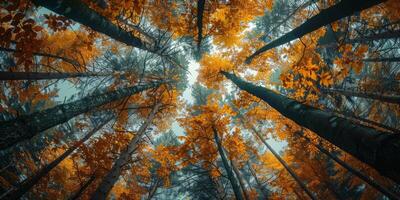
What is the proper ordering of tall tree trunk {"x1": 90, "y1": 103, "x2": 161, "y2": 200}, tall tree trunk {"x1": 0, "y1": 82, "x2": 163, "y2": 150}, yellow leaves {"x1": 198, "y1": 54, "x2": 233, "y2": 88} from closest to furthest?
tall tree trunk {"x1": 0, "y1": 82, "x2": 163, "y2": 150}
tall tree trunk {"x1": 90, "y1": 103, "x2": 161, "y2": 200}
yellow leaves {"x1": 198, "y1": 54, "x2": 233, "y2": 88}

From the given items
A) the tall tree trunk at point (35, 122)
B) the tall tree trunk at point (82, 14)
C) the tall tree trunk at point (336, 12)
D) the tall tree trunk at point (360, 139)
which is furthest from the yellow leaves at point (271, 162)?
the tall tree trunk at point (82, 14)

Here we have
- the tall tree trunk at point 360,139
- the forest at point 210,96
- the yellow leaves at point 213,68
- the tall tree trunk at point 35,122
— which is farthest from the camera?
the yellow leaves at point 213,68

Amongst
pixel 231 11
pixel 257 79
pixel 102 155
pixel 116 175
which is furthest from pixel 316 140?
pixel 102 155

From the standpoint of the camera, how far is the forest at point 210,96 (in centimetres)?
313

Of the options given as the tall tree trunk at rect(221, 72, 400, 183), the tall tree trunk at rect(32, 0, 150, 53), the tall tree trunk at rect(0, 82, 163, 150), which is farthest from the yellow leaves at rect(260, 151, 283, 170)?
the tall tree trunk at rect(32, 0, 150, 53)

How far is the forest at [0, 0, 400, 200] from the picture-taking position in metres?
3.13

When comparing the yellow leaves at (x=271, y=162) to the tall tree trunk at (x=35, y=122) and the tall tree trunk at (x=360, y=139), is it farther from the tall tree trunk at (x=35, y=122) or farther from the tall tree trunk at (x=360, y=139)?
the tall tree trunk at (x=35, y=122)

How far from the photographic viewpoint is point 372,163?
70.4 inches

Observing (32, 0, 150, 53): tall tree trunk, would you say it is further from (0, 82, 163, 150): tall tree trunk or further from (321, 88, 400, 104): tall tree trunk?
(321, 88, 400, 104): tall tree trunk

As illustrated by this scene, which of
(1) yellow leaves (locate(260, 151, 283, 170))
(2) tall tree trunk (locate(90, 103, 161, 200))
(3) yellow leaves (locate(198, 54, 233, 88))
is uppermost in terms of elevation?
(3) yellow leaves (locate(198, 54, 233, 88))

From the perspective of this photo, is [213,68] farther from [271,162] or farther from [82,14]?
[82,14]

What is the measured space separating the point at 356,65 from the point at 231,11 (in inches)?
233

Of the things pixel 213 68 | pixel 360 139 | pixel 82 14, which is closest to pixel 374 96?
pixel 360 139

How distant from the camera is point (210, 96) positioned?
11117 millimetres
